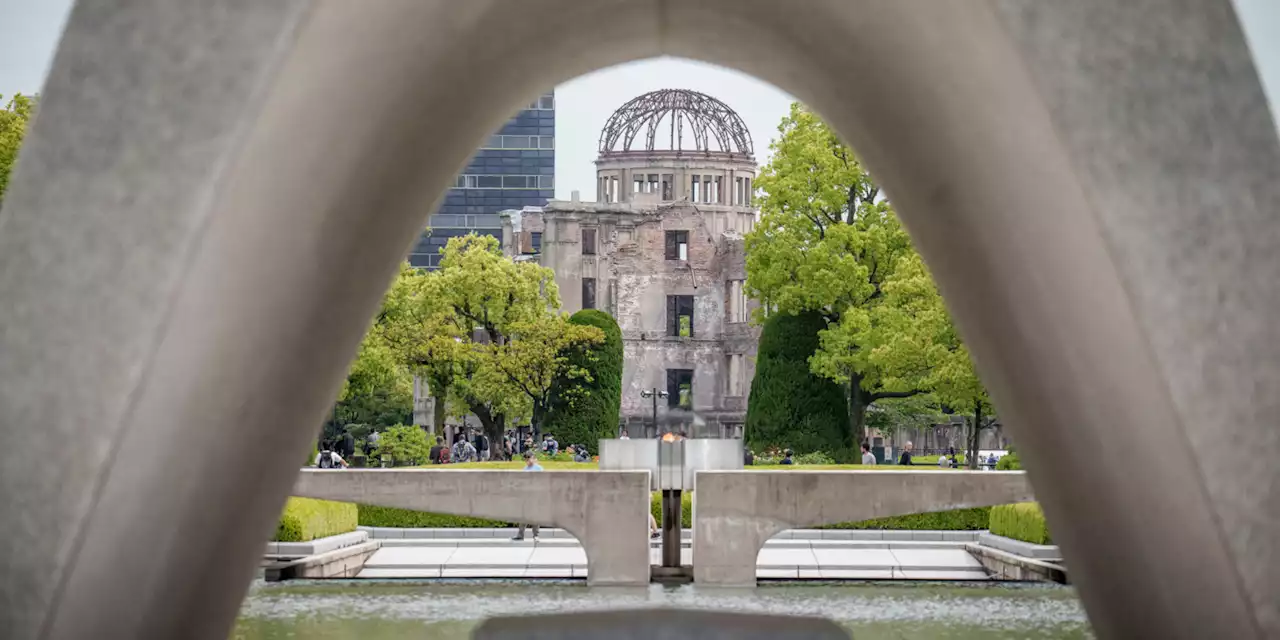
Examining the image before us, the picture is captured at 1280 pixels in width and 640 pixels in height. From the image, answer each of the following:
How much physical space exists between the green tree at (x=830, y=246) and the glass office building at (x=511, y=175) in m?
71.3

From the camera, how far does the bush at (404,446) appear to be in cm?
3250

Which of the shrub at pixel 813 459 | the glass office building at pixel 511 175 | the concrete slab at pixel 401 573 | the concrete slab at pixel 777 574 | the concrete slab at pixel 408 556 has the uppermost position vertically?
the glass office building at pixel 511 175

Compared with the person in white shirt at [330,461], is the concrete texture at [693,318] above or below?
above

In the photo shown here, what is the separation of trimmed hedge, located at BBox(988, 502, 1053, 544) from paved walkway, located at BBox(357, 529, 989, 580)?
67 centimetres

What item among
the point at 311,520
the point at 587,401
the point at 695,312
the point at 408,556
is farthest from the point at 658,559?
the point at 695,312

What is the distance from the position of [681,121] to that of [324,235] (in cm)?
6156

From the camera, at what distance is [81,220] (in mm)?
3977

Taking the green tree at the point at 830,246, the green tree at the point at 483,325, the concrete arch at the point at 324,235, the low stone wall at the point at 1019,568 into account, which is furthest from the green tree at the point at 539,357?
the concrete arch at the point at 324,235

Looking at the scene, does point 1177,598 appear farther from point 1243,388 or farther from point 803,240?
point 803,240

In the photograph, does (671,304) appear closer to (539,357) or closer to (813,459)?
(539,357)

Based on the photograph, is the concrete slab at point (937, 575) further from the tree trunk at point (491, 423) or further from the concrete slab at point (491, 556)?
the tree trunk at point (491, 423)

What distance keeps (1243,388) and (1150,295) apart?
0.36 meters

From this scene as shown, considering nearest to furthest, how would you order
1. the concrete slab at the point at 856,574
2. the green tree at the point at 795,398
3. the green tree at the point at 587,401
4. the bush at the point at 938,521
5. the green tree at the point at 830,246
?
the concrete slab at the point at 856,574 → the bush at the point at 938,521 → the green tree at the point at 830,246 → the green tree at the point at 795,398 → the green tree at the point at 587,401

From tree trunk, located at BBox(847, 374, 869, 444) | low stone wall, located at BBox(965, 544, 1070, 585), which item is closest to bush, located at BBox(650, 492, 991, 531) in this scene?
low stone wall, located at BBox(965, 544, 1070, 585)
